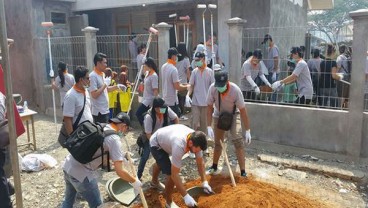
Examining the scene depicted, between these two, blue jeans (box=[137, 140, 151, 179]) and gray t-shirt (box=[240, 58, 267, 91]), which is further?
gray t-shirt (box=[240, 58, 267, 91])

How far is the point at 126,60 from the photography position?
10.1 meters

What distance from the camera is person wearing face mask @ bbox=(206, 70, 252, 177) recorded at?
519 centimetres

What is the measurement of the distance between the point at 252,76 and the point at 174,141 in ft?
12.9

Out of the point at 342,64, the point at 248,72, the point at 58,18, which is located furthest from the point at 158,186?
the point at 58,18

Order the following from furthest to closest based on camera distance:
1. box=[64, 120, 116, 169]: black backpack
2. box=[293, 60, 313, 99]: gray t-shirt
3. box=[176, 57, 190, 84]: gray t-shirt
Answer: box=[176, 57, 190, 84]: gray t-shirt < box=[293, 60, 313, 99]: gray t-shirt < box=[64, 120, 116, 169]: black backpack

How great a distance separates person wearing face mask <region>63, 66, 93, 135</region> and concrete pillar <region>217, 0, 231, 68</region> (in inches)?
234

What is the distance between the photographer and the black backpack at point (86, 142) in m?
3.32

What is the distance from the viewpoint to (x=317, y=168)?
5.67 metres

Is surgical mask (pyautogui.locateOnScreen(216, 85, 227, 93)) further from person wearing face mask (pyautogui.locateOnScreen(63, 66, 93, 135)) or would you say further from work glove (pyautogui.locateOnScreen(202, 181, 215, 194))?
person wearing face mask (pyautogui.locateOnScreen(63, 66, 93, 135))

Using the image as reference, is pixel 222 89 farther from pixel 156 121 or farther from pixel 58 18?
pixel 58 18

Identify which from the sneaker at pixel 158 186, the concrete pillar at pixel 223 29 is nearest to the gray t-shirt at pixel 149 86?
the sneaker at pixel 158 186

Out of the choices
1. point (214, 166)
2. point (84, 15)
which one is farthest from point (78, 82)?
point (84, 15)

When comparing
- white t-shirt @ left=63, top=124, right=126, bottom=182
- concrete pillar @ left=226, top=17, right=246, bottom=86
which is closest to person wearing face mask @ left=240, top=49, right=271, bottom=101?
concrete pillar @ left=226, top=17, right=246, bottom=86

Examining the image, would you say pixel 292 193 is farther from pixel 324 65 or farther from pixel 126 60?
pixel 126 60
